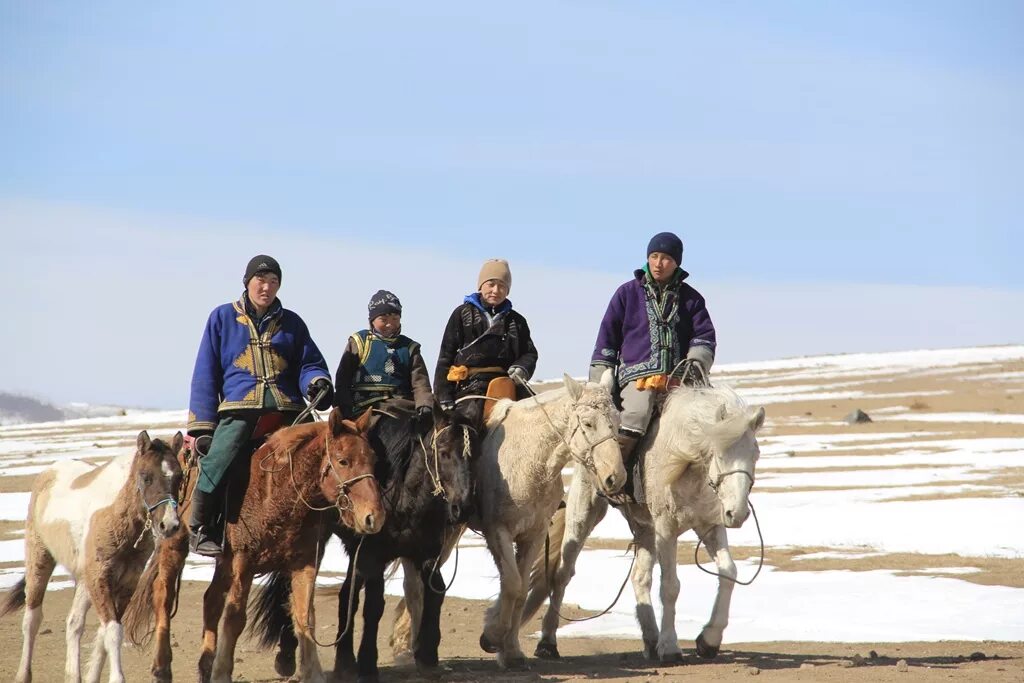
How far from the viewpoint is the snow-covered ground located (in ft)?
40.0

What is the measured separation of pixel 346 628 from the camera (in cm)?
880

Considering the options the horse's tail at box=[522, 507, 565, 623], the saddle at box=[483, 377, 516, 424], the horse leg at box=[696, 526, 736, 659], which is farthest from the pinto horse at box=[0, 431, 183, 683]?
the horse leg at box=[696, 526, 736, 659]

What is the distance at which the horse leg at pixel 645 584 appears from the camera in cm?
963

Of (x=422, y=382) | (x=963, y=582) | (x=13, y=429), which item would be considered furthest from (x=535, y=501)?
(x=13, y=429)

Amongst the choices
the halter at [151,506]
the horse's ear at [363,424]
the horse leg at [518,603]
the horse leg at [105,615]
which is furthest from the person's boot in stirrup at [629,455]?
the horse leg at [105,615]

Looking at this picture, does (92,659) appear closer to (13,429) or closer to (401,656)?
(401,656)

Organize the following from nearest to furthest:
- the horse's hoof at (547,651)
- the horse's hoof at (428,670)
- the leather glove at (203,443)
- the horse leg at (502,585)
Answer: the leather glove at (203,443) → the horse's hoof at (428,670) → the horse leg at (502,585) → the horse's hoof at (547,651)

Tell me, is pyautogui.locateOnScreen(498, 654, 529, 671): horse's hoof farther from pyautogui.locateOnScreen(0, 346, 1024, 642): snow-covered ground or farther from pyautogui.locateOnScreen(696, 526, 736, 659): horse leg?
pyautogui.locateOnScreen(0, 346, 1024, 642): snow-covered ground

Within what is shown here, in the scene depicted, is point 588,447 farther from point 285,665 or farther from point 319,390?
point 285,665

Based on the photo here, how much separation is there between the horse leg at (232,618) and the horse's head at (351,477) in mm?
810

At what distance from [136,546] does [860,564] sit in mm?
10012

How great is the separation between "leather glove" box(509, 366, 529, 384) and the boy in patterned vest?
2.40 ft

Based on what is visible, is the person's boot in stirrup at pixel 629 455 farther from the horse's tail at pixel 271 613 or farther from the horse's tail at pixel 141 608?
the horse's tail at pixel 141 608

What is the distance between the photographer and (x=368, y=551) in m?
8.77
